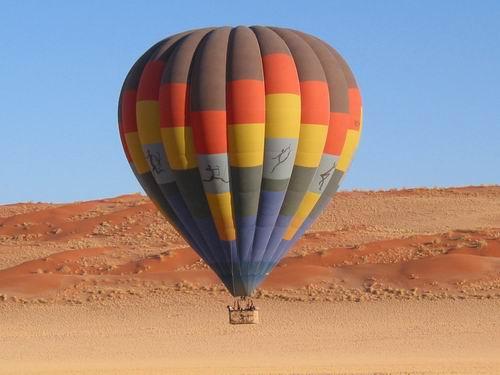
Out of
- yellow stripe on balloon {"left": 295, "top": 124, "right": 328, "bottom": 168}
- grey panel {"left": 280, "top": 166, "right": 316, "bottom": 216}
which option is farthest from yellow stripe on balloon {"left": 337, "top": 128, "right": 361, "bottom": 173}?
grey panel {"left": 280, "top": 166, "right": 316, "bottom": 216}

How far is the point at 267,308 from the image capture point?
195 feet

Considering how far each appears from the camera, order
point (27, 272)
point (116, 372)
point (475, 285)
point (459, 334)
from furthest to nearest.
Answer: point (27, 272)
point (475, 285)
point (459, 334)
point (116, 372)

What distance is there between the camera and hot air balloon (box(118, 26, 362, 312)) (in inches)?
1518

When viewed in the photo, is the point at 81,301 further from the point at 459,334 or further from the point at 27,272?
the point at 459,334

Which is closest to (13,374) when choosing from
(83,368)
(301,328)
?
(83,368)

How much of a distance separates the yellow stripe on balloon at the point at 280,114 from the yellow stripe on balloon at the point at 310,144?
1.88 feet

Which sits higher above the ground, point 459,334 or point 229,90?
point 229,90

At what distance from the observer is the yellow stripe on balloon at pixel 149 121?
39500 mm

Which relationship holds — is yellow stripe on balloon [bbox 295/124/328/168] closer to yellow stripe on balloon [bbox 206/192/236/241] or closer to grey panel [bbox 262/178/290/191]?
grey panel [bbox 262/178/290/191]

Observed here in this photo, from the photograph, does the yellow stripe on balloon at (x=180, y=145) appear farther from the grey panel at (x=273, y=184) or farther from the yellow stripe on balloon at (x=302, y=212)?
the yellow stripe on balloon at (x=302, y=212)

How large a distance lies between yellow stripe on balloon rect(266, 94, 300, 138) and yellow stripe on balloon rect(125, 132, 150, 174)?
4453mm

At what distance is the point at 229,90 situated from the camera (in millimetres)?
38531

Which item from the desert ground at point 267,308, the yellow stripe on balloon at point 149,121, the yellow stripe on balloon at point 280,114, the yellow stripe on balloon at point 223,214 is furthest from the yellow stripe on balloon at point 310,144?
the desert ground at point 267,308

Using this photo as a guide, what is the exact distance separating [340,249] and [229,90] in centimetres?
3262
